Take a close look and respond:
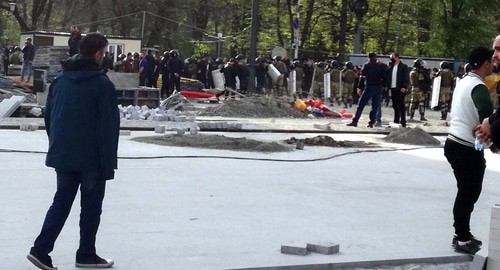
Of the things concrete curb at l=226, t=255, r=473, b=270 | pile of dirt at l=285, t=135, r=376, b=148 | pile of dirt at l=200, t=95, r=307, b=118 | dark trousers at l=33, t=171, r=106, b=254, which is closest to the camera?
dark trousers at l=33, t=171, r=106, b=254

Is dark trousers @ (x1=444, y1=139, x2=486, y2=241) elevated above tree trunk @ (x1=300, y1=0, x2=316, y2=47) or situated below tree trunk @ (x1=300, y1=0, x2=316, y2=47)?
below

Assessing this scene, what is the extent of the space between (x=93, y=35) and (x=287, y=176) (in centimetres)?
712

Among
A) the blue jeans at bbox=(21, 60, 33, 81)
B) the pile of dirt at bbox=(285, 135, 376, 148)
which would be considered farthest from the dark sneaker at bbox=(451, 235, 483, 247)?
the blue jeans at bbox=(21, 60, 33, 81)

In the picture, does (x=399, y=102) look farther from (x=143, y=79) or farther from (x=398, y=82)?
(x=143, y=79)

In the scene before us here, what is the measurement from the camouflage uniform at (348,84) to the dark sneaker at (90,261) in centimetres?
3044

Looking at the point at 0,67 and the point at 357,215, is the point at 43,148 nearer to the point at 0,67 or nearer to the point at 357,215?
the point at 357,215

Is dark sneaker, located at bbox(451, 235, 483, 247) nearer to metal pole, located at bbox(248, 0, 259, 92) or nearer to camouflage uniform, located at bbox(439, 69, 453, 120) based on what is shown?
camouflage uniform, located at bbox(439, 69, 453, 120)

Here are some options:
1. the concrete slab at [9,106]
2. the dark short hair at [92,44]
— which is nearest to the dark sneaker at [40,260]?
the dark short hair at [92,44]

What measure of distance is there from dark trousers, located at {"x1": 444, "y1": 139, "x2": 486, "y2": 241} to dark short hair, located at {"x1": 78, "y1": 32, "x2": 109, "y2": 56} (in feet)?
10.9

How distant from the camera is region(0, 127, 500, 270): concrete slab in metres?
8.98

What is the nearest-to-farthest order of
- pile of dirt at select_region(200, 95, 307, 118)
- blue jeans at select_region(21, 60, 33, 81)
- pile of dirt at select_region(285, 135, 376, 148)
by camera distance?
pile of dirt at select_region(285, 135, 376, 148)
pile of dirt at select_region(200, 95, 307, 118)
blue jeans at select_region(21, 60, 33, 81)

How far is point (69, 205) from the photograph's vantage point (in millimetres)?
8039

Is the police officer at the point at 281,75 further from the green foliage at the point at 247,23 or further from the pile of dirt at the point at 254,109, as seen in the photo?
the green foliage at the point at 247,23

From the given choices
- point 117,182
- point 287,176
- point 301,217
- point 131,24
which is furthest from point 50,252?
point 131,24
